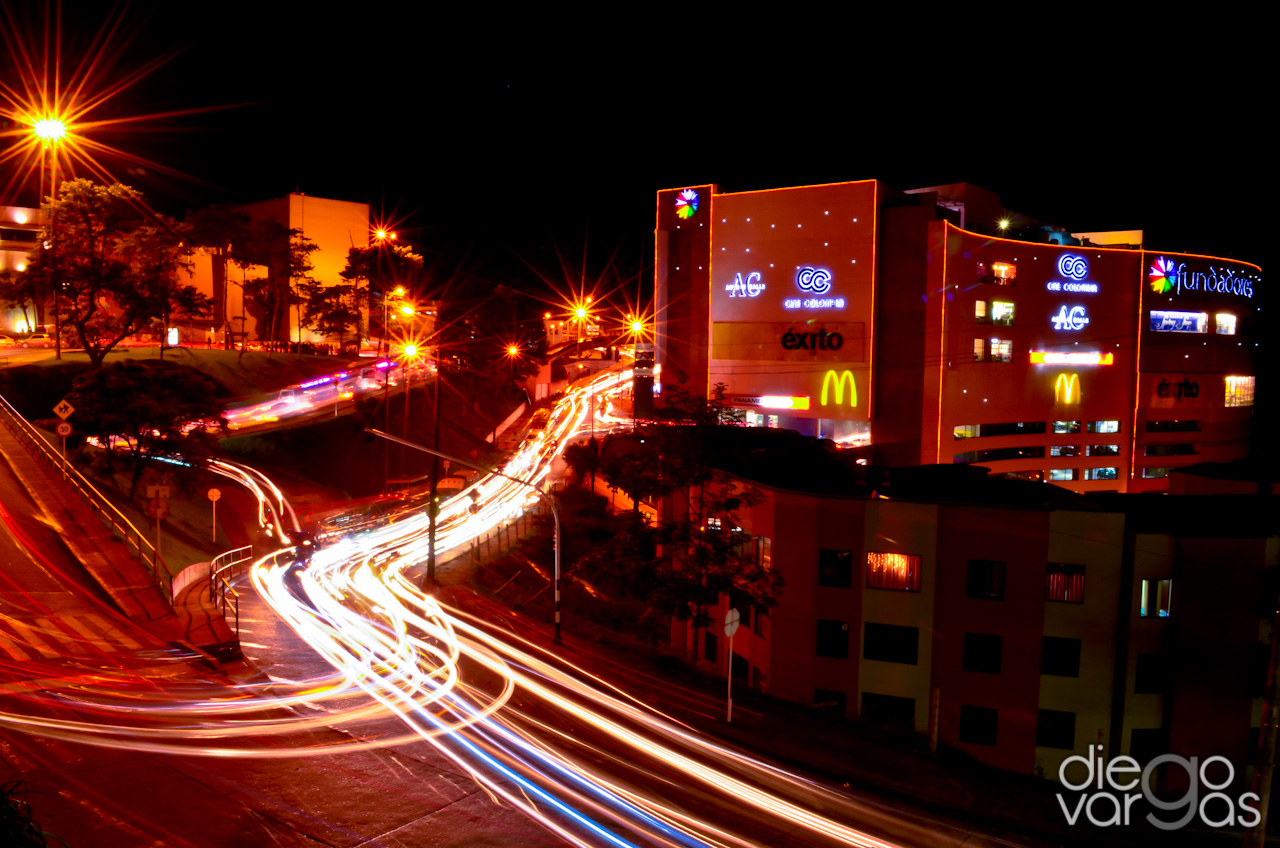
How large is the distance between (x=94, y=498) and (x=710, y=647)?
21037 mm

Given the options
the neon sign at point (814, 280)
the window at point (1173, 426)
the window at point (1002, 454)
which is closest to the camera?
the neon sign at point (814, 280)

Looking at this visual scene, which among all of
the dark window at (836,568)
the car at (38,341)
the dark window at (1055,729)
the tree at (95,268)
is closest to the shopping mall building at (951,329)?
the dark window at (836,568)

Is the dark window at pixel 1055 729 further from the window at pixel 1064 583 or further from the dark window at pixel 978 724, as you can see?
the window at pixel 1064 583

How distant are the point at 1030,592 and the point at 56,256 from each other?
47.7 metres

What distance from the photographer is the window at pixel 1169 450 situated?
52219 millimetres

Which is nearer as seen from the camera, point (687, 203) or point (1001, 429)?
point (1001, 429)

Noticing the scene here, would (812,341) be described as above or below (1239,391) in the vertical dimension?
above

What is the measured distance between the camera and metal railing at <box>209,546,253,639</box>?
22.1 metres

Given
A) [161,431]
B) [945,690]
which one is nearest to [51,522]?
[161,431]

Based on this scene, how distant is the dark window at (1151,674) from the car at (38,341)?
2515 inches

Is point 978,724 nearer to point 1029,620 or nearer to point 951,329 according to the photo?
point 1029,620

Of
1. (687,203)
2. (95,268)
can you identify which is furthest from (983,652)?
(95,268)

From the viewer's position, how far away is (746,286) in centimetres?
4606

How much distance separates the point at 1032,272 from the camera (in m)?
46.9
